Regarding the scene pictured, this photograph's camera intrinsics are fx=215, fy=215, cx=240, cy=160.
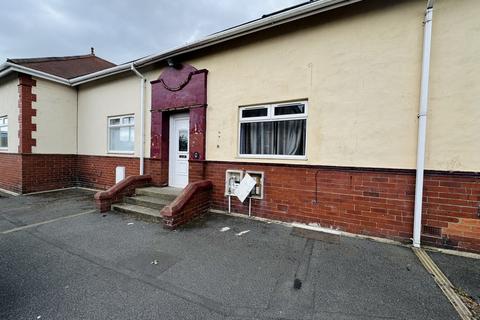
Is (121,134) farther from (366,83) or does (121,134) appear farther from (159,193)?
(366,83)

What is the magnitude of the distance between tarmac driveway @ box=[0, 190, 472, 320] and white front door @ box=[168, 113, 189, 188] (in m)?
2.19

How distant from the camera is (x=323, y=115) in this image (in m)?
4.32

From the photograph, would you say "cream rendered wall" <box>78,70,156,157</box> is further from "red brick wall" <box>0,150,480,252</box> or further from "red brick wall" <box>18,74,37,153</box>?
"red brick wall" <box>0,150,480,252</box>

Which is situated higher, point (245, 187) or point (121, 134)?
point (121, 134)

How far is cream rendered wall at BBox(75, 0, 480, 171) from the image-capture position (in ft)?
11.2

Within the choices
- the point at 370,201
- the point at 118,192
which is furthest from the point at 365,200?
the point at 118,192

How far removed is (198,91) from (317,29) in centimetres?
309

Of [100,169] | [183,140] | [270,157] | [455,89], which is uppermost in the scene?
[455,89]

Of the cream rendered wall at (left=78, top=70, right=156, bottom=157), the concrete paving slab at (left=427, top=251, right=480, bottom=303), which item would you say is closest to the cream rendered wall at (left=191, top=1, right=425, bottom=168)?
the concrete paving slab at (left=427, top=251, right=480, bottom=303)

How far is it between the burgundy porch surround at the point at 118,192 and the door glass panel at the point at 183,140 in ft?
4.33

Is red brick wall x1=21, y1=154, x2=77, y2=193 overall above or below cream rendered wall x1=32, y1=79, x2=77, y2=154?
below

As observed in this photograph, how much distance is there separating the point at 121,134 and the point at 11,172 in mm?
4279

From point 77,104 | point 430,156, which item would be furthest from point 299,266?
point 77,104

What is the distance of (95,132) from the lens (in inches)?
316
